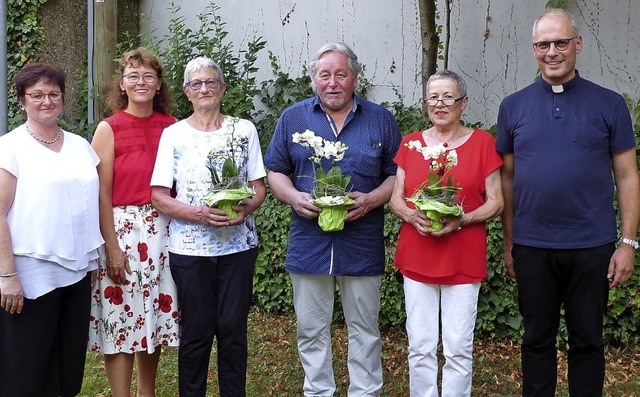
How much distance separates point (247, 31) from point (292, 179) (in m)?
5.31

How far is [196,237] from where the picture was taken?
13.7 ft

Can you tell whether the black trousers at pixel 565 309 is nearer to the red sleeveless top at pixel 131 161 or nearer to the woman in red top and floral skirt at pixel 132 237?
the woman in red top and floral skirt at pixel 132 237

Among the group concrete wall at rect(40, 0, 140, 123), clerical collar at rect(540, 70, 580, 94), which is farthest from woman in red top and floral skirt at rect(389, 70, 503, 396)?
concrete wall at rect(40, 0, 140, 123)

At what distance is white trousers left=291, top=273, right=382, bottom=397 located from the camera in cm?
440

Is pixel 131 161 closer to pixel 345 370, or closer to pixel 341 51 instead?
pixel 341 51

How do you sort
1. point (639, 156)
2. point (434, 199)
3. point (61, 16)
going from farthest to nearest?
point (61, 16)
point (639, 156)
point (434, 199)

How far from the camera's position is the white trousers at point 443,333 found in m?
4.00

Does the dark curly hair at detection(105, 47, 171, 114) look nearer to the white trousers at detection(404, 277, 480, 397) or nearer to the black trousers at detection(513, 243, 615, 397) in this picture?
the white trousers at detection(404, 277, 480, 397)

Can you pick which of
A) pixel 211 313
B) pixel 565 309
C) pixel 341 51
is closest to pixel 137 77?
pixel 341 51

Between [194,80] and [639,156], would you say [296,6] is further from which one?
[194,80]

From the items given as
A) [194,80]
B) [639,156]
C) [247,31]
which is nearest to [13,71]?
[247,31]

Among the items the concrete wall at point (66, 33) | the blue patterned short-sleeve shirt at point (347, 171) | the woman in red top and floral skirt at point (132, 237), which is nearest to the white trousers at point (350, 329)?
the blue patterned short-sleeve shirt at point (347, 171)

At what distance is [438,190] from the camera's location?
388 cm

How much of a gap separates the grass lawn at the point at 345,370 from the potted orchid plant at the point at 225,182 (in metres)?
1.82
